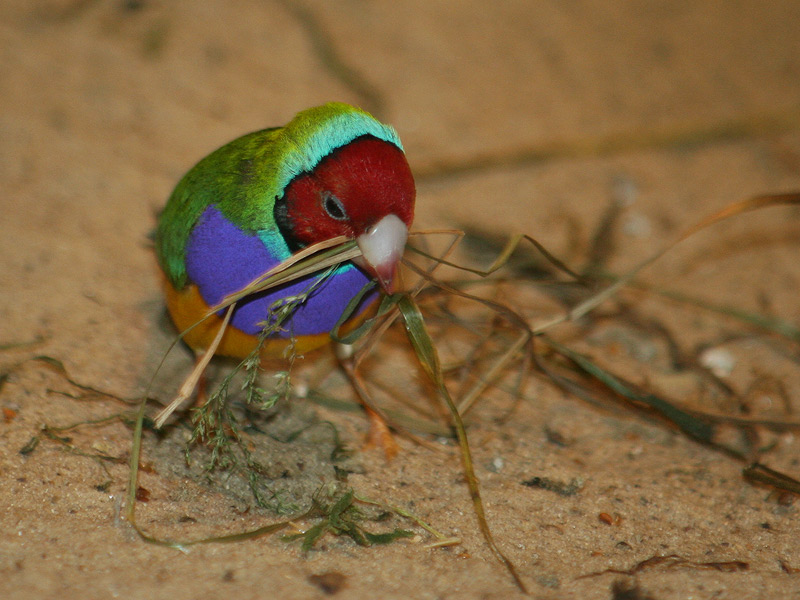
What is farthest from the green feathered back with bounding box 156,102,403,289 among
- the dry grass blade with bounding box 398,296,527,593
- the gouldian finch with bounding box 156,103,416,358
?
the dry grass blade with bounding box 398,296,527,593

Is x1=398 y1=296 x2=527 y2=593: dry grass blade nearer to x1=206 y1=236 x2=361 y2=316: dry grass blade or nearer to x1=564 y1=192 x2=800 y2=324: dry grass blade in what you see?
x1=206 y1=236 x2=361 y2=316: dry grass blade

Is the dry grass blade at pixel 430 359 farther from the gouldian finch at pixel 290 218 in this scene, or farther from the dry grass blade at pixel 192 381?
the dry grass blade at pixel 192 381

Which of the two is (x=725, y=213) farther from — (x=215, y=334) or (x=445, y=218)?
(x=215, y=334)

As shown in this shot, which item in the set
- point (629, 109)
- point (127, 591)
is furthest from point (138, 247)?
point (629, 109)

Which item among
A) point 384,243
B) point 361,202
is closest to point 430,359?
point 384,243

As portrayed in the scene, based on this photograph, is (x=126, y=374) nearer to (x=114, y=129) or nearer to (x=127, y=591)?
(x=127, y=591)

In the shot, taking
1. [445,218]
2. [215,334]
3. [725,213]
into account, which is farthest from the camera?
[445,218]
